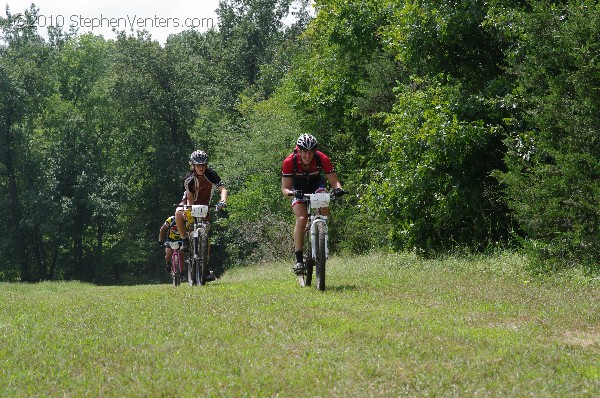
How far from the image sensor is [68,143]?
5678 centimetres

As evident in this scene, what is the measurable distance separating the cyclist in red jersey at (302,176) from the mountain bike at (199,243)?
2320 mm

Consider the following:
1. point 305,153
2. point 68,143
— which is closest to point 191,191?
point 305,153

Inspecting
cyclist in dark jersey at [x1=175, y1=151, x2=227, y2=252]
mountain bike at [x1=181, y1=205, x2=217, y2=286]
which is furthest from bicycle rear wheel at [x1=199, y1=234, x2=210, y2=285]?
cyclist in dark jersey at [x1=175, y1=151, x2=227, y2=252]

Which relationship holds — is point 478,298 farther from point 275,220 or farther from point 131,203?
point 131,203

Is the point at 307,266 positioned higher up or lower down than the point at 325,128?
lower down

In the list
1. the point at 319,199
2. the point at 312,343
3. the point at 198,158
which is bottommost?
the point at 312,343

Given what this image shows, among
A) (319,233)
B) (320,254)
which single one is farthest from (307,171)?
(320,254)

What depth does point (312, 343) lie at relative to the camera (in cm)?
729

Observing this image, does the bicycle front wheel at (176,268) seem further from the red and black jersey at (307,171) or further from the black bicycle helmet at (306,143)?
the black bicycle helmet at (306,143)

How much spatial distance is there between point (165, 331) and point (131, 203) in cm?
5346

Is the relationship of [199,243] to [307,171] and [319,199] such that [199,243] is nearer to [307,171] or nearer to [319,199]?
[307,171]

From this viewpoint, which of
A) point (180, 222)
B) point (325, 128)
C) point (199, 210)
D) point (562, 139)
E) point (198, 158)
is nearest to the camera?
point (562, 139)

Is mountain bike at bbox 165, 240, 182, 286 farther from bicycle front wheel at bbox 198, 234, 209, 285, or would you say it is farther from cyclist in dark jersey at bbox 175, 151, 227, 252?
bicycle front wheel at bbox 198, 234, 209, 285

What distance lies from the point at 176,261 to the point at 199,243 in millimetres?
3541
